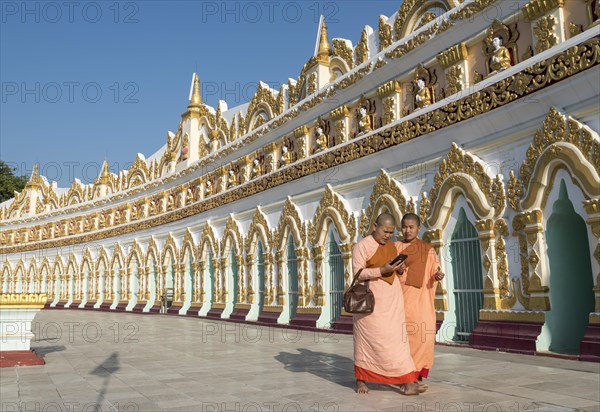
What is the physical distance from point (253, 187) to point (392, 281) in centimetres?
980

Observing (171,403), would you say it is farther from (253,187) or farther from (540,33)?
(253,187)

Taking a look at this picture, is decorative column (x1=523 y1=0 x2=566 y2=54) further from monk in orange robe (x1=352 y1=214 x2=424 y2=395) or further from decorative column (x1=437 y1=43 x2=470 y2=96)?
monk in orange robe (x1=352 y1=214 x2=424 y2=395)

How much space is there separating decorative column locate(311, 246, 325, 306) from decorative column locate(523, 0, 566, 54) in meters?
6.01

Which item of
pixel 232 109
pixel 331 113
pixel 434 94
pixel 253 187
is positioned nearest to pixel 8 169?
pixel 232 109

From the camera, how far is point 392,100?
1015 centimetres

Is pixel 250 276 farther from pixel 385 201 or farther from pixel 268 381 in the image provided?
pixel 268 381

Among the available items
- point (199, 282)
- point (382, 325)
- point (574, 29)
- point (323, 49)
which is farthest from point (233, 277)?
point (382, 325)

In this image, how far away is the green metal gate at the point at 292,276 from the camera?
13320 millimetres

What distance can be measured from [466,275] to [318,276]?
388cm

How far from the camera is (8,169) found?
45250 millimetres

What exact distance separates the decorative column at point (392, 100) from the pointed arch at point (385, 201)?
96cm

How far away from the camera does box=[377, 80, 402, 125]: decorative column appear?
33.1 feet

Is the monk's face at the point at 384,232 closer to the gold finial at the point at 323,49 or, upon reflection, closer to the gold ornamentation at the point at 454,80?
the gold ornamentation at the point at 454,80

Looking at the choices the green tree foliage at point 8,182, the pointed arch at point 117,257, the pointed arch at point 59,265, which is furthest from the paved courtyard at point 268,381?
the green tree foliage at point 8,182
